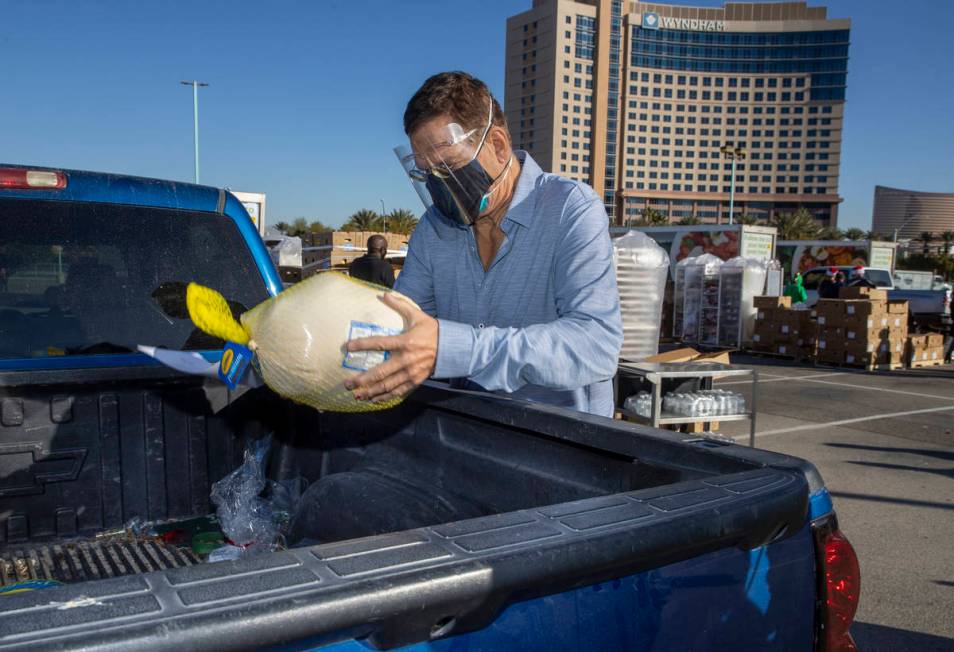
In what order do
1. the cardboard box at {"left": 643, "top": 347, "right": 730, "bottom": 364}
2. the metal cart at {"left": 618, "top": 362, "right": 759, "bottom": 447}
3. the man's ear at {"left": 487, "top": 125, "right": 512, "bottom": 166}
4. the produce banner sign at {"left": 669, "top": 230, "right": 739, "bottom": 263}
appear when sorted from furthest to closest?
the produce banner sign at {"left": 669, "top": 230, "right": 739, "bottom": 263} < the cardboard box at {"left": 643, "top": 347, "right": 730, "bottom": 364} < the metal cart at {"left": 618, "top": 362, "right": 759, "bottom": 447} < the man's ear at {"left": 487, "top": 125, "right": 512, "bottom": 166}

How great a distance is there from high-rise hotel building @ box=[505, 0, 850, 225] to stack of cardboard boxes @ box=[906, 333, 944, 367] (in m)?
117

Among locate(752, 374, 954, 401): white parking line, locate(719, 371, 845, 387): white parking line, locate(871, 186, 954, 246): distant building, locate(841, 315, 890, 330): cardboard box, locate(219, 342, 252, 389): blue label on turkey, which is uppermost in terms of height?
locate(871, 186, 954, 246): distant building

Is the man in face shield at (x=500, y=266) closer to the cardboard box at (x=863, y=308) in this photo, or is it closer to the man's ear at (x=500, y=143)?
the man's ear at (x=500, y=143)

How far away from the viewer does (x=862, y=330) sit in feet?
43.7

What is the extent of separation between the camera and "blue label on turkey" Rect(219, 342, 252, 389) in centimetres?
150

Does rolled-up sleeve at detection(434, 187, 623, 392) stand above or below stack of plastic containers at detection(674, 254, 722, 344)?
above

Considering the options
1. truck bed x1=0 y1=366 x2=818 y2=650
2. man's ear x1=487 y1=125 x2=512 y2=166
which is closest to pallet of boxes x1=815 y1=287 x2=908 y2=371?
man's ear x1=487 y1=125 x2=512 y2=166

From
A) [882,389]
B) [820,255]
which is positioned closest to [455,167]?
[882,389]

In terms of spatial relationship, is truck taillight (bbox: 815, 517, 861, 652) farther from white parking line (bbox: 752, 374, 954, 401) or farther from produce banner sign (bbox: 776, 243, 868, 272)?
produce banner sign (bbox: 776, 243, 868, 272)

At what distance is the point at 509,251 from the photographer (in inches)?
90.9

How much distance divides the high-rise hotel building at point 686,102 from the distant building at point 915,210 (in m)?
40.6

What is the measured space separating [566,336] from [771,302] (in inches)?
567

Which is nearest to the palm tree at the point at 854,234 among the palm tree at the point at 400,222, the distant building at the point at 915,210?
the palm tree at the point at 400,222

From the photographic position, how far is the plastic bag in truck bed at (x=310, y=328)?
1400 millimetres
